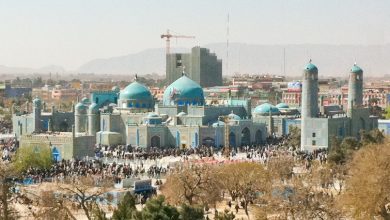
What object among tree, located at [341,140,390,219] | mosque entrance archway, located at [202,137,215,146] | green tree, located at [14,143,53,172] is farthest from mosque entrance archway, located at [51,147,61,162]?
tree, located at [341,140,390,219]

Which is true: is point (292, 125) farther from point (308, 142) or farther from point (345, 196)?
point (345, 196)

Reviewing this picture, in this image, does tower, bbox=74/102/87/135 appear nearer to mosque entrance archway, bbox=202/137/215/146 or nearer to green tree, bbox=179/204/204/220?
mosque entrance archway, bbox=202/137/215/146

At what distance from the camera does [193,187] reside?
2747cm

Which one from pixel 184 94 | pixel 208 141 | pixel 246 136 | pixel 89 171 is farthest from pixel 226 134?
pixel 89 171

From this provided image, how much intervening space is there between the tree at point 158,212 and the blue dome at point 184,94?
39518 millimetres

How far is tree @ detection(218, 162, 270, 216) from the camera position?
96.8ft

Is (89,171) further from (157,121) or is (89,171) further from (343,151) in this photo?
(157,121)

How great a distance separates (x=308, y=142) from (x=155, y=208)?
111ft

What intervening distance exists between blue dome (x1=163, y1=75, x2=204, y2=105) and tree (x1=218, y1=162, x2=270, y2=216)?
89.1 feet

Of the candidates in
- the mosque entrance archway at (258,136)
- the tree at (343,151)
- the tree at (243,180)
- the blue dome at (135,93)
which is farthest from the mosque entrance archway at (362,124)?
the tree at (243,180)

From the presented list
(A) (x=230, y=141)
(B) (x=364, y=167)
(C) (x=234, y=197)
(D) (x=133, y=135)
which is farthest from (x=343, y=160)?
(D) (x=133, y=135)

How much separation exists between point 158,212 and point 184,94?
40187 millimetres

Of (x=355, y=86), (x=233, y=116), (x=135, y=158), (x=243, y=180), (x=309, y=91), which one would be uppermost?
(x=355, y=86)

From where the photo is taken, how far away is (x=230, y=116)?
55.3m
